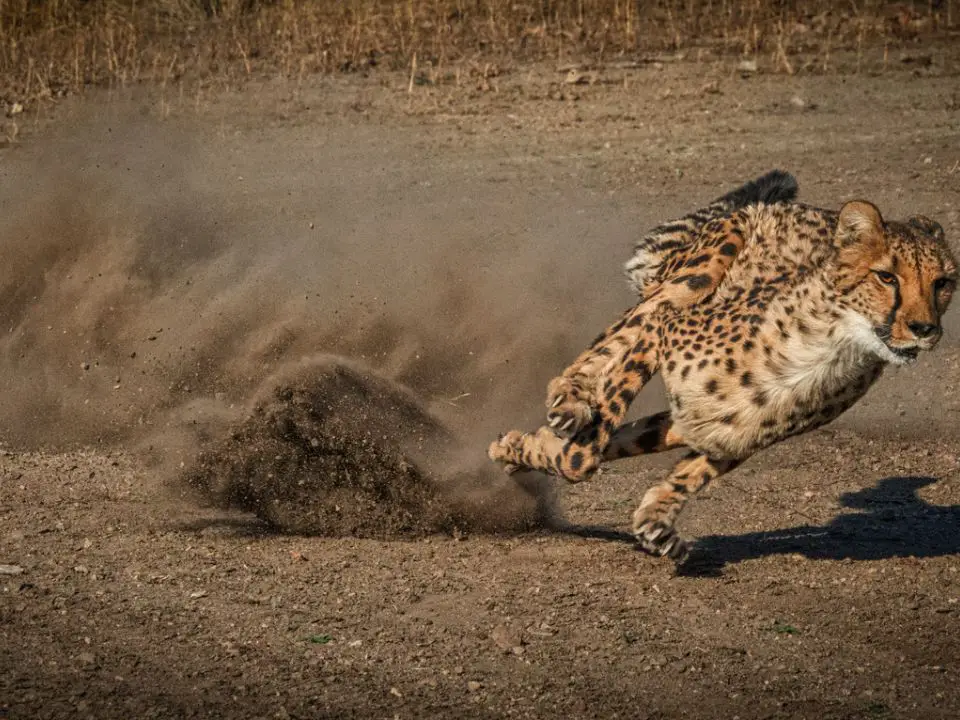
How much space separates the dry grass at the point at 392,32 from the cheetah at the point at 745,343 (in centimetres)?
917

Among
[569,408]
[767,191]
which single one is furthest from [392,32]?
[569,408]

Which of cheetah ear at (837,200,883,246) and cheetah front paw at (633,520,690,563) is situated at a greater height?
cheetah ear at (837,200,883,246)

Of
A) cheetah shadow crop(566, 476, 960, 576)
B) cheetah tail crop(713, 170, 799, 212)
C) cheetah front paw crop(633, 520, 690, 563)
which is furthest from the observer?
cheetah tail crop(713, 170, 799, 212)

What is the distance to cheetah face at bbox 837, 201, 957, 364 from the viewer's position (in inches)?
192

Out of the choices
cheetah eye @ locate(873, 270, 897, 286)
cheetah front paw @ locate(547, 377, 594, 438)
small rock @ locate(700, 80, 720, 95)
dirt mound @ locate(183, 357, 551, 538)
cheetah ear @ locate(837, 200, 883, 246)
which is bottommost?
dirt mound @ locate(183, 357, 551, 538)

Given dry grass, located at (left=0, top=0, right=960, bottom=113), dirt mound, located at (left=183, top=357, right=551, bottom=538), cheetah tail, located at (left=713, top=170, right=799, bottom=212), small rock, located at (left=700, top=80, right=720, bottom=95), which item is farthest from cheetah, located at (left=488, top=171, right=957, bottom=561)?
dry grass, located at (left=0, top=0, right=960, bottom=113)

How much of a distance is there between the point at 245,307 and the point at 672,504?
166 inches

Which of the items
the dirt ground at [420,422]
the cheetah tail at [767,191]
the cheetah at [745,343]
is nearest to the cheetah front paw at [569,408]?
the cheetah at [745,343]

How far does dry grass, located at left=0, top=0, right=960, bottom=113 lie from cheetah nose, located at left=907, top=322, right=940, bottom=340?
10372 mm

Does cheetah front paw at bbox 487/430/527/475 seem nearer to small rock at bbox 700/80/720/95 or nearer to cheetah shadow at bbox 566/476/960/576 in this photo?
cheetah shadow at bbox 566/476/960/576

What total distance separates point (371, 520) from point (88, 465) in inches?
67.2

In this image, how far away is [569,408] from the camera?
5645mm

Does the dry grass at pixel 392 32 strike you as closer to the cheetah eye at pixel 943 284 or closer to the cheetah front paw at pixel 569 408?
the cheetah front paw at pixel 569 408

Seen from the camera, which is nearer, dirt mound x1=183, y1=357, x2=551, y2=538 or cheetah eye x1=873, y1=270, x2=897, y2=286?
cheetah eye x1=873, y1=270, x2=897, y2=286
